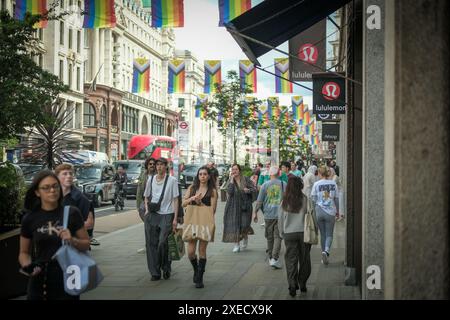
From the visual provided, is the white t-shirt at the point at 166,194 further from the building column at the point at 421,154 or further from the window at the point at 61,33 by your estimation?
the window at the point at 61,33

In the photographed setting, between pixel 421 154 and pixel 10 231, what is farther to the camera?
pixel 10 231

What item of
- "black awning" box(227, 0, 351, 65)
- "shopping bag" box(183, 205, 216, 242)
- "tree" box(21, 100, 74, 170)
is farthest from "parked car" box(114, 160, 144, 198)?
"black awning" box(227, 0, 351, 65)

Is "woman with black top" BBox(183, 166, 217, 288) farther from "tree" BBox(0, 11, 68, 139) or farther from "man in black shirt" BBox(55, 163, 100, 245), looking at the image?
"tree" BBox(0, 11, 68, 139)

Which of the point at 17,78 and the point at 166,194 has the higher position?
the point at 17,78

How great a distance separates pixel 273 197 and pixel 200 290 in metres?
3.48

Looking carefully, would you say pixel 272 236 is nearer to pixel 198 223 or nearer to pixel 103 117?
pixel 198 223

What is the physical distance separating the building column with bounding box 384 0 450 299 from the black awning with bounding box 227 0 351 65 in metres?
4.86

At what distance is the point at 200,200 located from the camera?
30.6ft

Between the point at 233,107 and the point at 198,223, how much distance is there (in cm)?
2958

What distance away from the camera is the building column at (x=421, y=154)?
9.64ft

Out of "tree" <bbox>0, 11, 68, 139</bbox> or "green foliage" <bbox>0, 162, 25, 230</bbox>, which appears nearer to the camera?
"green foliage" <bbox>0, 162, 25, 230</bbox>

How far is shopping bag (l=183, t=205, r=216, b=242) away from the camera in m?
9.17

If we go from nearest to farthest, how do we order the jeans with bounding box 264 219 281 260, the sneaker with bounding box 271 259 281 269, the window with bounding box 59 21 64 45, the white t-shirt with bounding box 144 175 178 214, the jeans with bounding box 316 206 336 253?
1. the white t-shirt with bounding box 144 175 178 214
2. the sneaker with bounding box 271 259 281 269
3. the jeans with bounding box 264 219 281 260
4. the jeans with bounding box 316 206 336 253
5. the window with bounding box 59 21 64 45

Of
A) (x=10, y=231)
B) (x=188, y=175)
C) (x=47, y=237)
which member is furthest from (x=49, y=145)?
(x=188, y=175)
